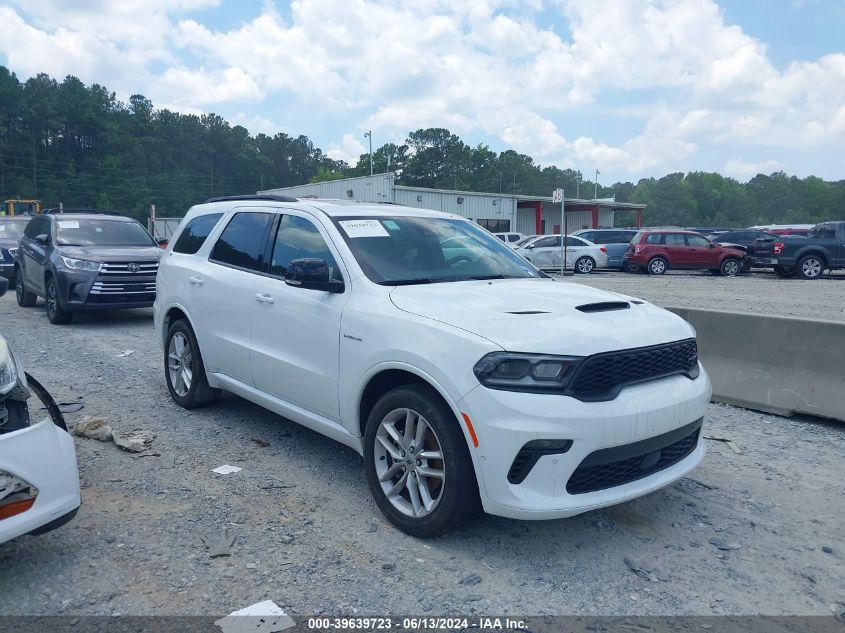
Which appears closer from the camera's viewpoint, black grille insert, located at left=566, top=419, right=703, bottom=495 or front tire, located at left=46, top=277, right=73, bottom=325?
black grille insert, located at left=566, top=419, right=703, bottom=495

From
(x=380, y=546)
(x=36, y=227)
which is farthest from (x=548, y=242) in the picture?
(x=380, y=546)

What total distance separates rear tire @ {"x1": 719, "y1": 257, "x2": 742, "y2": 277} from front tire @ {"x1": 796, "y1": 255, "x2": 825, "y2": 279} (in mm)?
2372

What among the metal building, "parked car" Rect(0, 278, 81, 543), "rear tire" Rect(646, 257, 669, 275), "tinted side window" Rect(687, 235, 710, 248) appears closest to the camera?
"parked car" Rect(0, 278, 81, 543)

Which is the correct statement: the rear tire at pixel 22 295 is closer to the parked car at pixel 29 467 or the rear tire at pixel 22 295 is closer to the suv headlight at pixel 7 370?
the suv headlight at pixel 7 370

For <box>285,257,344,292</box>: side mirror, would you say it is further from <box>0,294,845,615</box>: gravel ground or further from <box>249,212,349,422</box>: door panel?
<box>0,294,845,615</box>: gravel ground

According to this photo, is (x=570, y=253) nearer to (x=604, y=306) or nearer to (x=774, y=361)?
(x=774, y=361)

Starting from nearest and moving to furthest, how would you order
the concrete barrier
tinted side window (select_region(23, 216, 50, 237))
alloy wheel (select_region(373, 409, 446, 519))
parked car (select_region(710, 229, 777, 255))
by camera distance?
1. alloy wheel (select_region(373, 409, 446, 519))
2. the concrete barrier
3. tinted side window (select_region(23, 216, 50, 237))
4. parked car (select_region(710, 229, 777, 255))

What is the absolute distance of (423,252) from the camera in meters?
4.58

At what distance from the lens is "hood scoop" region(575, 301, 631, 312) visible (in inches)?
148

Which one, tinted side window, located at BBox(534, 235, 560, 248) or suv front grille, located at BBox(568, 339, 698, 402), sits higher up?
tinted side window, located at BBox(534, 235, 560, 248)

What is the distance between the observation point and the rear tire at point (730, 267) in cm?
2283

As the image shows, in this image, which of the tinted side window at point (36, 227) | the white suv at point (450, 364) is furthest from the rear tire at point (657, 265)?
the white suv at point (450, 364)

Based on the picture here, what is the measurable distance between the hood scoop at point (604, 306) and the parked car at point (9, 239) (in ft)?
50.8

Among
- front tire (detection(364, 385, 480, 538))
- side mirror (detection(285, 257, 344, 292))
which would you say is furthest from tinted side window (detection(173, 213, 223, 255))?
front tire (detection(364, 385, 480, 538))
